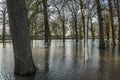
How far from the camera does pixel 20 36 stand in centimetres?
1012

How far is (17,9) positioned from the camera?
998 cm

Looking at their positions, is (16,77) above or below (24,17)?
below

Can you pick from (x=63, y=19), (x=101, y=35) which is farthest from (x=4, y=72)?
(x=63, y=19)

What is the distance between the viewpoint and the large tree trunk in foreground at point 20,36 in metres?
9.99

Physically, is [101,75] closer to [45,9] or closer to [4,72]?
[4,72]

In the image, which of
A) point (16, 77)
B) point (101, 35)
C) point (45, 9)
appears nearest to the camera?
point (16, 77)

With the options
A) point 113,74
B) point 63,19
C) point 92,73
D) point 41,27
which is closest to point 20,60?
point 92,73

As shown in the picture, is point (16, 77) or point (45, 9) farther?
point (45, 9)

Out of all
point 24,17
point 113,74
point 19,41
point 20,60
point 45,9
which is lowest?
point 113,74

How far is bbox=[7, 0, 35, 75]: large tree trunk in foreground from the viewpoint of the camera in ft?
32.8

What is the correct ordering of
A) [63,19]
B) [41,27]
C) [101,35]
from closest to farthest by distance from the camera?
[101,35] → [41,27] → [63,19]

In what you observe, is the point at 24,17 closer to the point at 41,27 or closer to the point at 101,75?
the point at 101,75

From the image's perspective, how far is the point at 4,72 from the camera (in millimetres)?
10961

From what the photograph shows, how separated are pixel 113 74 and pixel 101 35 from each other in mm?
17666
